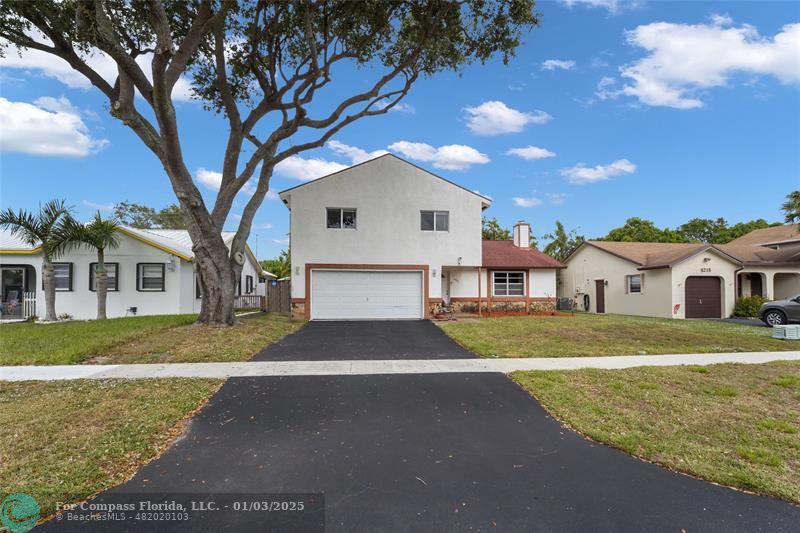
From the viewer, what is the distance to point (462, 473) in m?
3.64

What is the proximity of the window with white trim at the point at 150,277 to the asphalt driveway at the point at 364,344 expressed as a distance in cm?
753

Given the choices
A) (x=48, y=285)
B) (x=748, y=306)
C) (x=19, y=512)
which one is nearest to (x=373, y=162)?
(x=48, y=285)

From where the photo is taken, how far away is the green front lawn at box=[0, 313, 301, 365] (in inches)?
317

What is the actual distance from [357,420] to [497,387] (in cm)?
261

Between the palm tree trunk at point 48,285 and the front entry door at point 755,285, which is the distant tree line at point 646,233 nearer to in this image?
the front entry door at point 755,285

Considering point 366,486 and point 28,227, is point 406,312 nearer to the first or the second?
point 366,486

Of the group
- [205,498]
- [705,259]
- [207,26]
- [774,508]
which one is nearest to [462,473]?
[205,498]

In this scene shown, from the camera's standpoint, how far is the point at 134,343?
9391 mm

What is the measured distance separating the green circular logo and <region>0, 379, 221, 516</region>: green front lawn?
49mm

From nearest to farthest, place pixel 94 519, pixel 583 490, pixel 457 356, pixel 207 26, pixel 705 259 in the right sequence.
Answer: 1. pixel 94 519
2. pixel 583 490
3. pixel 457 356
4. pixel 207 26
5. pixel 705 259

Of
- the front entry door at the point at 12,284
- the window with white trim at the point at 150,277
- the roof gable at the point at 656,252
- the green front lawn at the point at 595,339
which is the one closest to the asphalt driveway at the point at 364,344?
the green front lawn at the point at 595,339

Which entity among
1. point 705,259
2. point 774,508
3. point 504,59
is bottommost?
point 774,508

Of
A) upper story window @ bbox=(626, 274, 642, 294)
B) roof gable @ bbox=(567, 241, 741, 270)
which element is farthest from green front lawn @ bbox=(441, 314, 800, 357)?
upper story window @ bbox=(626, 274, 642, 294)

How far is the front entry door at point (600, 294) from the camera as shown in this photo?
23578 mm
